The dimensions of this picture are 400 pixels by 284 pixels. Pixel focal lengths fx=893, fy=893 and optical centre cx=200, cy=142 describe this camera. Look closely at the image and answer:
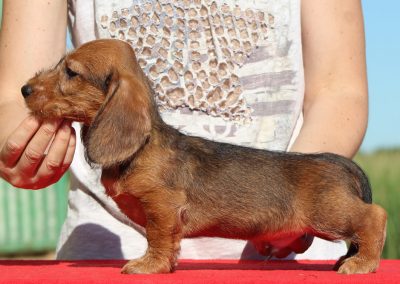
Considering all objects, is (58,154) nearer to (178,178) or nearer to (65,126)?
(65,126)

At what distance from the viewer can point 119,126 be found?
2793 millimetres

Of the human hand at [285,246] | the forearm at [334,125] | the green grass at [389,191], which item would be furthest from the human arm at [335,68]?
the green grass at [389,191]

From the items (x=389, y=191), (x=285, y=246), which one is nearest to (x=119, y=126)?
(x=285, y=246)

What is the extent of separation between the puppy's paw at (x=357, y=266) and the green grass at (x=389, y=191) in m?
7.36

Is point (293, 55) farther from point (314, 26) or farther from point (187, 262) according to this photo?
point (187, 262)

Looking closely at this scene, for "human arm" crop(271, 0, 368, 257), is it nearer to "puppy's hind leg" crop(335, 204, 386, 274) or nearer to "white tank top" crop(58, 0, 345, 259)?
"white tank top" crop(58, 0, 345, 259)

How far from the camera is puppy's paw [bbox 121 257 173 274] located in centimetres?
283

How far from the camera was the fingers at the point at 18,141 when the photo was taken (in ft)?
9.94

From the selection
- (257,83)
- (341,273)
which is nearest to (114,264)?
(341,273)

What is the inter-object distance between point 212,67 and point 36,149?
1.22 m

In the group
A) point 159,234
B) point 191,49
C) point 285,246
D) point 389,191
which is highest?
point 191,49

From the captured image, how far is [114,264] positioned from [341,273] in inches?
34.4

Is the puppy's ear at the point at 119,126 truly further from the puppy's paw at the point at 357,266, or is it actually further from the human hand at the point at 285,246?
the puppy's paw at the point at 357,266

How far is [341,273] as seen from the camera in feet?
9.44
